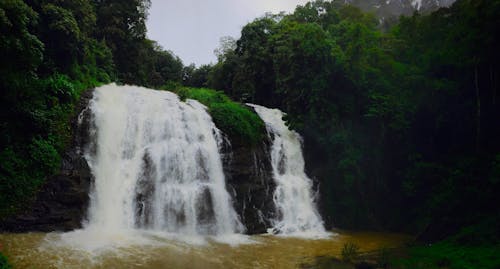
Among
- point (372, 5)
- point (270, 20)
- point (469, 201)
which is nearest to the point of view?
point (469, 201)

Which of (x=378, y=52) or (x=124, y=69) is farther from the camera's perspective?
(x=124, y=69)

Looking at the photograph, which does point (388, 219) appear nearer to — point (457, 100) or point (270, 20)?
point (457, 100)

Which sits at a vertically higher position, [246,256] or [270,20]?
[270,20]

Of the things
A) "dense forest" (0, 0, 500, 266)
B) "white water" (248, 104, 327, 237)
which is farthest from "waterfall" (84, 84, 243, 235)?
"white water" (248, 104, 327, 237)

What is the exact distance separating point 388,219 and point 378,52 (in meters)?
7.51

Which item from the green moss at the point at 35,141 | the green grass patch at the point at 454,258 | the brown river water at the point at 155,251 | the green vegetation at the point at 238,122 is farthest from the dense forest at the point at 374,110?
the brown river water at the point at 155,251

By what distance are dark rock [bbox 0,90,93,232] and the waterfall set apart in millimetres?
321

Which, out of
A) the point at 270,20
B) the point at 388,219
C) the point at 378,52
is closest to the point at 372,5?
the point at 270,20

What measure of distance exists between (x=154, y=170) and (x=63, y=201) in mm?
3132

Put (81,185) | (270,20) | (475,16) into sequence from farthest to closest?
(270,20)
(475,16)
(81,185)

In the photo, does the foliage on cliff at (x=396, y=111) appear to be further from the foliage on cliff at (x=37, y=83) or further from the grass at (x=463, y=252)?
the foliage on cliff at (x=37, y=83)

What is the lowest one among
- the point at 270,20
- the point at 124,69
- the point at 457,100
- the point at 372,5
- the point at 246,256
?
the point at 246,256

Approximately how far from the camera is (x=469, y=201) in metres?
13.3

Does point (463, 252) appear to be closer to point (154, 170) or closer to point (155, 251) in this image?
point (155, 251)
